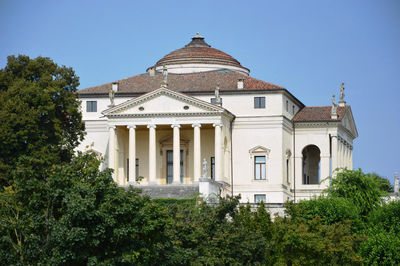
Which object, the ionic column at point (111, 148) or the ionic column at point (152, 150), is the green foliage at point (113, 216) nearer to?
the ionic column at point (111, 148)

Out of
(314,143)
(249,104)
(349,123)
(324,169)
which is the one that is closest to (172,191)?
(249,104)

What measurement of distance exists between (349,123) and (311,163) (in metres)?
5.43

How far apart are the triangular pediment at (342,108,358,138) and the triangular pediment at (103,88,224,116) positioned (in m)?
16.7

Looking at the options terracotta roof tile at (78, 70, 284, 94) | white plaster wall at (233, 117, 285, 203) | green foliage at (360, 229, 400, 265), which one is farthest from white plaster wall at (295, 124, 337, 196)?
green foliage at (360, 229, 400, 265)

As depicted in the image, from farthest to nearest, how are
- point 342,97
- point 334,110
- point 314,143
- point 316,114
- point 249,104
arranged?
point 342,97
point 316,114
point 314,143
point 334,110
point 249,104

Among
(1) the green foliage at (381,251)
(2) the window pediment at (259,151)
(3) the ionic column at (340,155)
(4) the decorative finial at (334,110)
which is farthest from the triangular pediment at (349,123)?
(1) the green foliage at (381,251)

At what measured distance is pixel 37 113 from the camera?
76.8 meters

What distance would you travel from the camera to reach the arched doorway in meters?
102

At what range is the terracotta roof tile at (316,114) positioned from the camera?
97.9 meters

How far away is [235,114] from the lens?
95375 mm

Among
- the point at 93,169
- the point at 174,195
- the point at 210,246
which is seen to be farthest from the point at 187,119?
the point at 93,169

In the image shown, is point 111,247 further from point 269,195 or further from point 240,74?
point 240,74

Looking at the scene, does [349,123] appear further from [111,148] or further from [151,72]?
[111,148]

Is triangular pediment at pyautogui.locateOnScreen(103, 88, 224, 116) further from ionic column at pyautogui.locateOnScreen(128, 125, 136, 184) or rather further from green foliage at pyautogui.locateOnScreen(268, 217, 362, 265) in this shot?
green foliage at pyautogui.locateOnScreen(268, 217, 362, 265)
